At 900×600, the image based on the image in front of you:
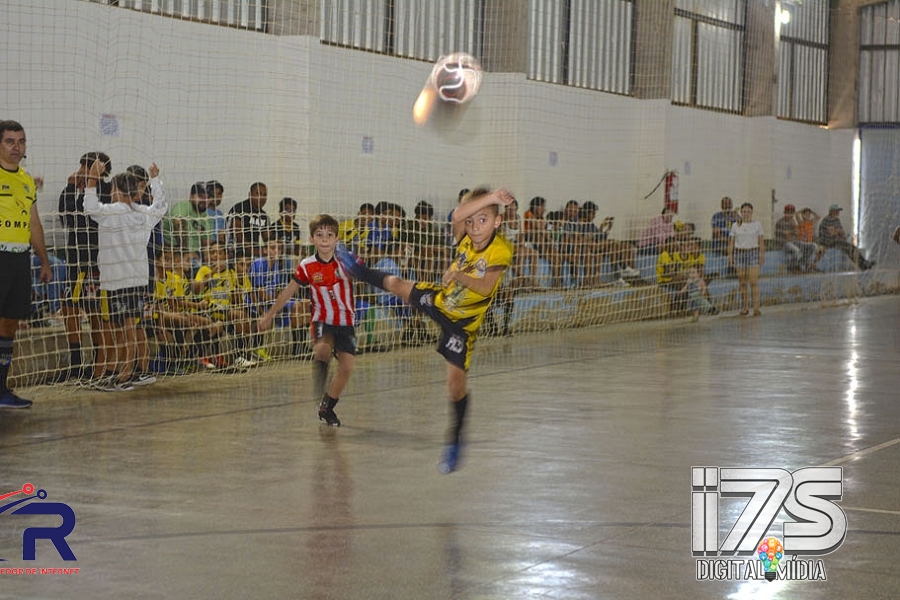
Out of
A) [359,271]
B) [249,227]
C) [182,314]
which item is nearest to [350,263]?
[359,271]

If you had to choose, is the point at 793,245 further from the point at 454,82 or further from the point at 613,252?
the point at 454,82

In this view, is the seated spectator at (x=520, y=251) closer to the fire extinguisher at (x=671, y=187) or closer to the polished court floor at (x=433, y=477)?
the polished court floor at (x=433, y=477)

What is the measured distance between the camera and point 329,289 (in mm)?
9562

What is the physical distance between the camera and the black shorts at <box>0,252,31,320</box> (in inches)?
391

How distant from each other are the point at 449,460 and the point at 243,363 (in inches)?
214

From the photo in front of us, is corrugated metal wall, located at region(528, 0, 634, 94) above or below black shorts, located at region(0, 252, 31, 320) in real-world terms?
above

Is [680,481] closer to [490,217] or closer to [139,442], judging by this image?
[490,217]

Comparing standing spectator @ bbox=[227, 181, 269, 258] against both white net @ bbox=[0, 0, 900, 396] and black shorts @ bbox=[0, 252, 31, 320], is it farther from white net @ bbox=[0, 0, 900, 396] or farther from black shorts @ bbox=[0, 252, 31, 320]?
black shorts @ bbox=[0, 252, 31, 320]

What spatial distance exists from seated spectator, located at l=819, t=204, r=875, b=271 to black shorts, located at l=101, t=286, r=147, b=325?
21135 mm

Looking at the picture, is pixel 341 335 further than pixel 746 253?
No

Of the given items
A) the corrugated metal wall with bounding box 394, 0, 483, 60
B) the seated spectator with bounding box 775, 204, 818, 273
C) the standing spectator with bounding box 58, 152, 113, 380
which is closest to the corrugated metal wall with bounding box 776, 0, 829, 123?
the seated spectator with bounding box 775, 204, 818, 273

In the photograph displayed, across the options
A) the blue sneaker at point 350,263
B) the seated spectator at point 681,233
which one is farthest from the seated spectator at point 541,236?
the blue sneaker at point 350,263

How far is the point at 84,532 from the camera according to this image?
6164 millimetres

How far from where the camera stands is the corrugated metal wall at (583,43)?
23.0m
